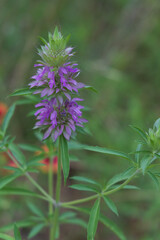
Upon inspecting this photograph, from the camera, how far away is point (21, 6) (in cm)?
382

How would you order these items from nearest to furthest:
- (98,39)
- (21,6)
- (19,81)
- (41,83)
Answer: (41,83) < (19,81) < (21,6) < (98,39)

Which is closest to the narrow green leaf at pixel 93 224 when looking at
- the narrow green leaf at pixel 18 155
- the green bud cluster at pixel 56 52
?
the narrow green leaf at pixel 18 155

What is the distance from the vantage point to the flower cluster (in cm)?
125

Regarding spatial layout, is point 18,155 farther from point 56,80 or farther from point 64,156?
point 56,80

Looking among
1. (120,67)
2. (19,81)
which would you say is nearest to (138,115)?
(120,67)

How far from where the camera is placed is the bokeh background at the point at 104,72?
10.2ft

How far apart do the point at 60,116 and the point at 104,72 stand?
106 inches

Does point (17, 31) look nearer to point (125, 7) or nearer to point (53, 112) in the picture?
point (125, 7)

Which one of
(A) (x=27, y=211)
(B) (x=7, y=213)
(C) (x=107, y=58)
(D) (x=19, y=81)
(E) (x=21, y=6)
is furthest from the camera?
(C) (x=107, y=58)

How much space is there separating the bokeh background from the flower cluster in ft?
5.11

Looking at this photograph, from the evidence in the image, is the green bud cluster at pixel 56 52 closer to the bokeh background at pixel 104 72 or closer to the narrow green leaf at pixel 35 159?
the narrow green leaf at pixel 35 159

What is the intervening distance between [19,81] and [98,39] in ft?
5.35

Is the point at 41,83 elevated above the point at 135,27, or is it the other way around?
the point at 135,27

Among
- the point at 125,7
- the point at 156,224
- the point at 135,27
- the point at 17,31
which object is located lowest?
the point at 156,224
